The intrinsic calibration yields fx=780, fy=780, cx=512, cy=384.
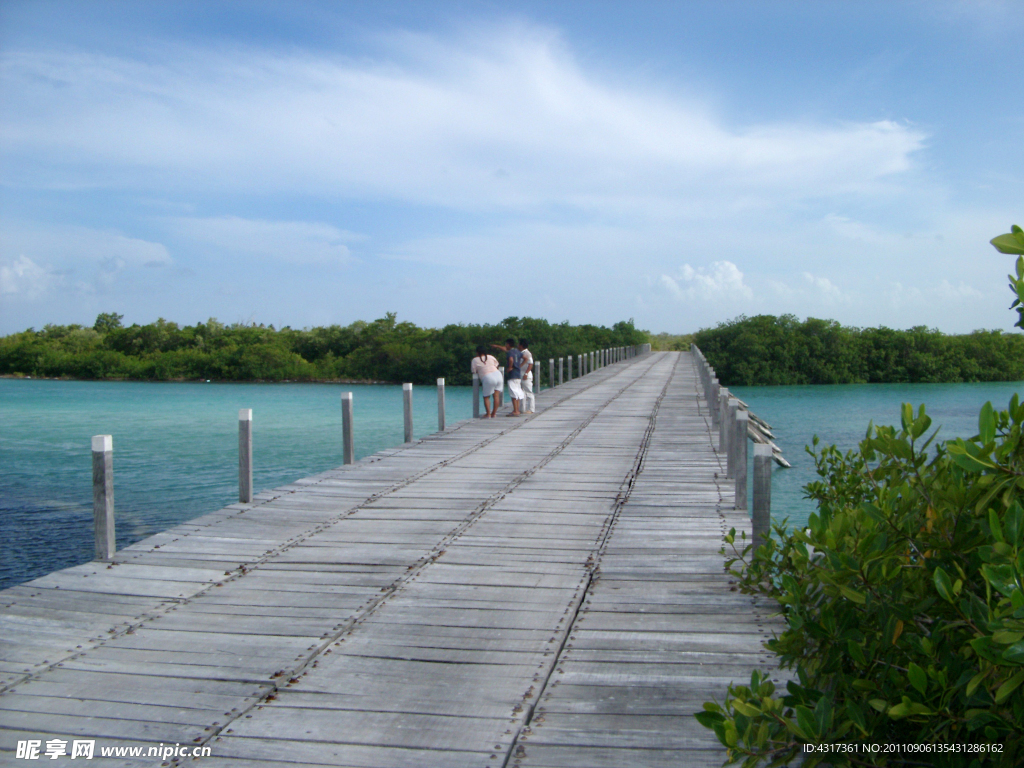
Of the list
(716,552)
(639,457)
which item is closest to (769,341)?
(639,457)

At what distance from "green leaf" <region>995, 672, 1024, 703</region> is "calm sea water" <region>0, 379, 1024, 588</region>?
4896mm

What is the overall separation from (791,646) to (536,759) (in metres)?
1.14

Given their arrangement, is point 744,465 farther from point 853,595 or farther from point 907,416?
point 853,595

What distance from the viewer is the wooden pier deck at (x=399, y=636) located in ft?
11.1

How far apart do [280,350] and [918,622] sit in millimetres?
73914

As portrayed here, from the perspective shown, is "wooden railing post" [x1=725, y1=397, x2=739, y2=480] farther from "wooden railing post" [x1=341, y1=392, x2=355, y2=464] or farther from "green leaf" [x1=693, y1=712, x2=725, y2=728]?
Answer: "green leaf" [x1=693, y1=712, x2=725, y2=728]

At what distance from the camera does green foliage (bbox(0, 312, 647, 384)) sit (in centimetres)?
6931

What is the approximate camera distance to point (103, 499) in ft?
20.4

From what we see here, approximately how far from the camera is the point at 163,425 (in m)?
38.3

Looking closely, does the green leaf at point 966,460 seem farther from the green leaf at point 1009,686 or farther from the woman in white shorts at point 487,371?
the woman in white shorts at point 487,371

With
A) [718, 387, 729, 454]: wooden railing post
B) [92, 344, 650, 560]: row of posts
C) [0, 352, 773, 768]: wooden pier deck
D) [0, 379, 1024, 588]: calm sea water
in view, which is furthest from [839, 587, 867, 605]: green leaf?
[718, 387, 729, 454]: wooden railing post

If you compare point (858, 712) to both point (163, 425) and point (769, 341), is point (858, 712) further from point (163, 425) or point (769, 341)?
point (769, 341)

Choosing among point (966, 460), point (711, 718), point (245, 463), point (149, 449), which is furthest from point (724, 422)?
point (149, 449)

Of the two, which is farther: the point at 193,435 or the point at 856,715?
the point at 193,435
